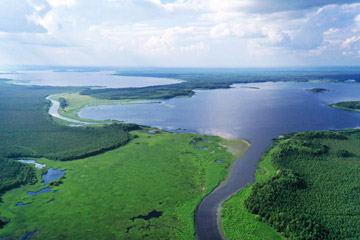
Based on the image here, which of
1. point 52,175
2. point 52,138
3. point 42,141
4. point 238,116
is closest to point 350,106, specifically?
point 238,116

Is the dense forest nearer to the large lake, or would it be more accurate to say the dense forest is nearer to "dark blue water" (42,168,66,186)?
the large lake

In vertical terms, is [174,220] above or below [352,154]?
below

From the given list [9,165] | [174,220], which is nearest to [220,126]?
[174,220]

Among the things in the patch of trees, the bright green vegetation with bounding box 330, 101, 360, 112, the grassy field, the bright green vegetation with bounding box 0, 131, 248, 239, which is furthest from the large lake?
the bright green vegetation with bounding box 330, 101, 360, 112

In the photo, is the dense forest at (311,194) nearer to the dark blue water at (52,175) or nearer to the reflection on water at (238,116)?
the reflection on water at (238,116)

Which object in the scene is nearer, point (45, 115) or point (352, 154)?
point (352, 154)

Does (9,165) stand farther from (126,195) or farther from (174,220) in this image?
(174,220)
